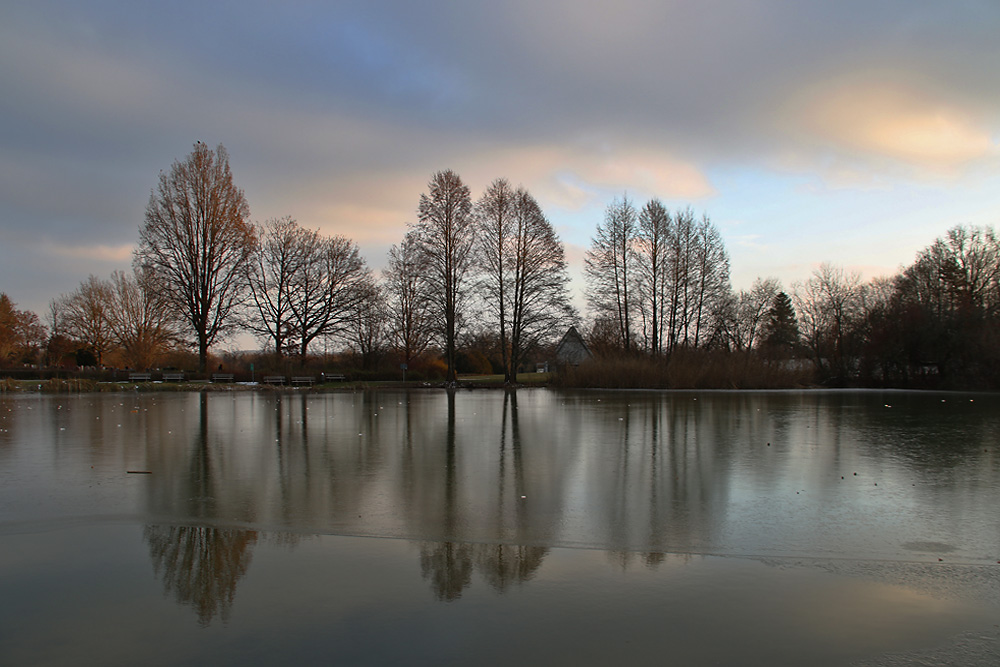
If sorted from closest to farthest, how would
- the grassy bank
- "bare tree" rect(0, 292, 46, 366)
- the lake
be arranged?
the lake, the grassy bank, "bare tree" rect(0, 292, 46, 366)

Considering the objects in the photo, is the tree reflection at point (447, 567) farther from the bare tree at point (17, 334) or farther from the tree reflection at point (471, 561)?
the bare tree at point (17, 334)

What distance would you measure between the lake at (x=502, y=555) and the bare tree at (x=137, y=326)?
4363 centimetres

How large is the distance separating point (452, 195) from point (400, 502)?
34745 mm

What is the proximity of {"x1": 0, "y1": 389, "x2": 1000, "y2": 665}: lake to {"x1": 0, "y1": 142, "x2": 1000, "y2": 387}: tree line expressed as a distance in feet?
94.1

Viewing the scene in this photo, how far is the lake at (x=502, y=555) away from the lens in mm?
3582

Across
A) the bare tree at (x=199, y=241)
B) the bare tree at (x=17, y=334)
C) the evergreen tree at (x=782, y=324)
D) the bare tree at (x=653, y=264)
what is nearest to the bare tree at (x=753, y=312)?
the evergreen tree at (x=782, y=324)

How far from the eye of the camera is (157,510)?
667 centimetres

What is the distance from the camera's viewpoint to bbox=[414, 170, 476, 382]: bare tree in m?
39.9

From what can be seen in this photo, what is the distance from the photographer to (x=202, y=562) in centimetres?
500

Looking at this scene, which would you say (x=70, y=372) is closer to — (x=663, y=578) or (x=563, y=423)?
(x=563, y=423)

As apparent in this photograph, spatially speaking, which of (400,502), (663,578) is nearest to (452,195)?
(400,502)

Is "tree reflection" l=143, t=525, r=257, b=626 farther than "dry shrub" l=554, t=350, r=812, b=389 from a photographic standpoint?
No

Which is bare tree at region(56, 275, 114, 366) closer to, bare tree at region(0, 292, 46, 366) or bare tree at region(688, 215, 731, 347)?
bare tree at region(0, 292, 46, 366)

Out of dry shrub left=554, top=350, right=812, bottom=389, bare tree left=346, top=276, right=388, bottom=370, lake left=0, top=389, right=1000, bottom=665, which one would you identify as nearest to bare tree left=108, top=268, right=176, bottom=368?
bare tree left=346, top=276, right=388, bottom=370
